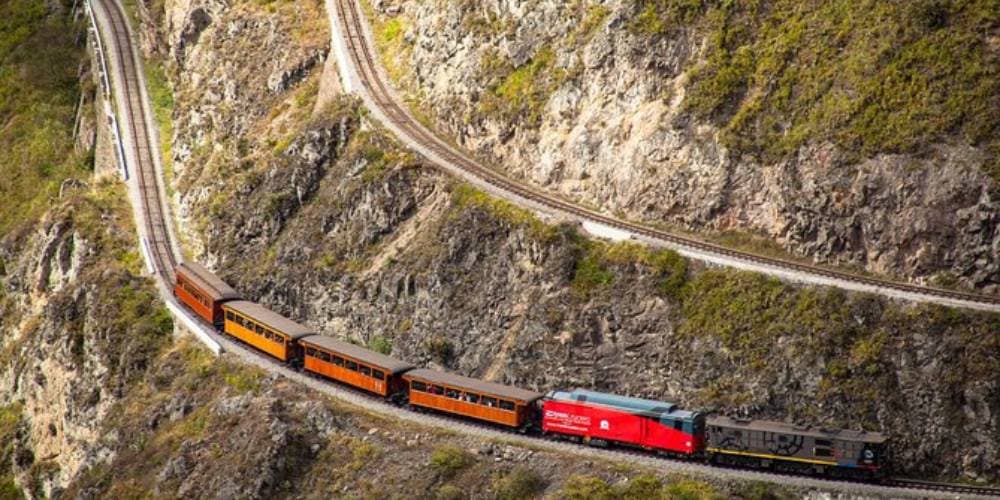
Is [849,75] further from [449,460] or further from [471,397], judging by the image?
[449,460]

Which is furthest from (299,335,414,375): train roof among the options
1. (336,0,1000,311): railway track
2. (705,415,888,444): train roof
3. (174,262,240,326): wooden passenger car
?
(705,415,888,444): train roof

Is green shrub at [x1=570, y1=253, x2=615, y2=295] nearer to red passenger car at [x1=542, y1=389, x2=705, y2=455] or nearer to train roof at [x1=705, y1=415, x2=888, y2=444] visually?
red passenger car at [x1=542, y1=389, x2=705, y2=455]

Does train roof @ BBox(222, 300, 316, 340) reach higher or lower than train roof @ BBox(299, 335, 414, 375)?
higher

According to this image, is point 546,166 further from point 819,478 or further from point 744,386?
point 819,478

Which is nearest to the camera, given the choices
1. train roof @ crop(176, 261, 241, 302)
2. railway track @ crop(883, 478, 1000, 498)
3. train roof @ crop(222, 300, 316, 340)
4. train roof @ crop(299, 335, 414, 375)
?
railway track @ crop(883, 478, 1000, 498)

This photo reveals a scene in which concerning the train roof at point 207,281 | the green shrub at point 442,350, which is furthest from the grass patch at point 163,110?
the green shrub at point 442,350

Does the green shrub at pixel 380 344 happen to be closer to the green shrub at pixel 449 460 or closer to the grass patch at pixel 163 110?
the green shrub at pixel 449 460

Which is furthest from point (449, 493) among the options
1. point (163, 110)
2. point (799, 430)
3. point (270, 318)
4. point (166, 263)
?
point (163, 110)

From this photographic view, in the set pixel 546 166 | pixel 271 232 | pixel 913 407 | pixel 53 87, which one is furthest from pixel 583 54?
pixel 53 87
